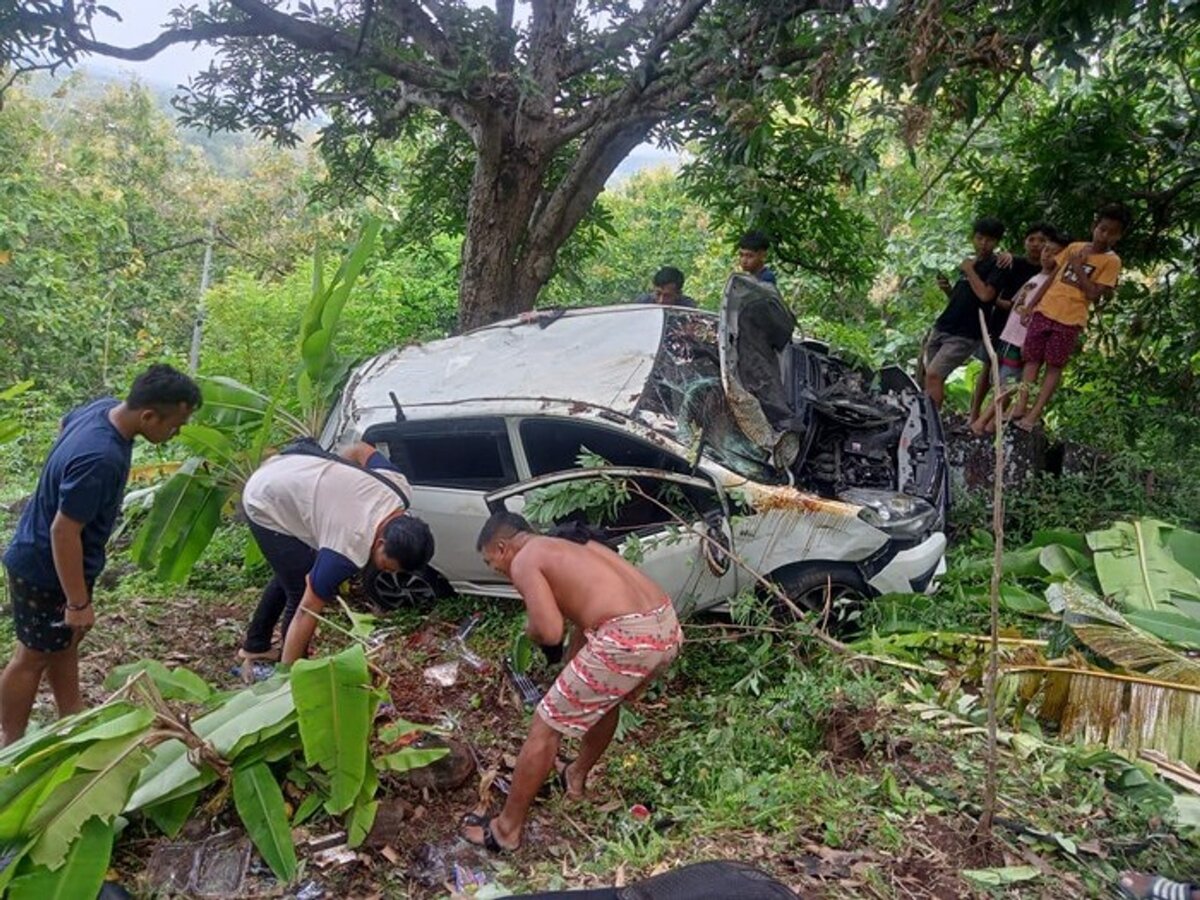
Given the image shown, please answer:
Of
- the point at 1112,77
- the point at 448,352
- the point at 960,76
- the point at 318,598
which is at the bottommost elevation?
the point at 318,598

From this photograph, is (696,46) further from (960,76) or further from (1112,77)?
(1112,77)

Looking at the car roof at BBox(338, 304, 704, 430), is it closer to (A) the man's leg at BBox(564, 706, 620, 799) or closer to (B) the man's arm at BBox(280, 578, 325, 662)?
(B) the man's arm at BBox(280, 578, 325, 662)

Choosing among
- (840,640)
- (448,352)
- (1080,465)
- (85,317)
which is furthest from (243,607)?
(85,317)

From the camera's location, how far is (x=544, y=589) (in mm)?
3359

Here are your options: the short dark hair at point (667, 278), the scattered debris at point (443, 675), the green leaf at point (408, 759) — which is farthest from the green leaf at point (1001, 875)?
the short dark hair at point (667, 278)

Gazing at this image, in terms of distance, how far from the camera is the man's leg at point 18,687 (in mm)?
3748

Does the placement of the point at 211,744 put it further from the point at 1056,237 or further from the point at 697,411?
the point at 1056,237

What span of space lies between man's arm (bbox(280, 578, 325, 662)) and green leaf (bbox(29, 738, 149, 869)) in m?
0.97

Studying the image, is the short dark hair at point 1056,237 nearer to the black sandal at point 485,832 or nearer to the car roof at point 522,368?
the car roof at point 522,368

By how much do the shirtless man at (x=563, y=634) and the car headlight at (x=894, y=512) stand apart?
1.92 m

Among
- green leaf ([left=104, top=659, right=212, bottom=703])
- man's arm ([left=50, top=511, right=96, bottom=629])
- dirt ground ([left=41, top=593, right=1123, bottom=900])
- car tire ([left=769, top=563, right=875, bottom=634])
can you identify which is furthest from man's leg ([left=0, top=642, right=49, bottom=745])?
car tire ([left=769, top=563, right=875, bottom=634])

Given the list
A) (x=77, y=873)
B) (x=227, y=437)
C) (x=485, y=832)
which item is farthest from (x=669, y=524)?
(x=77, y=873)

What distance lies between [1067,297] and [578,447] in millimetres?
3777

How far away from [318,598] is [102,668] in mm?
2122
